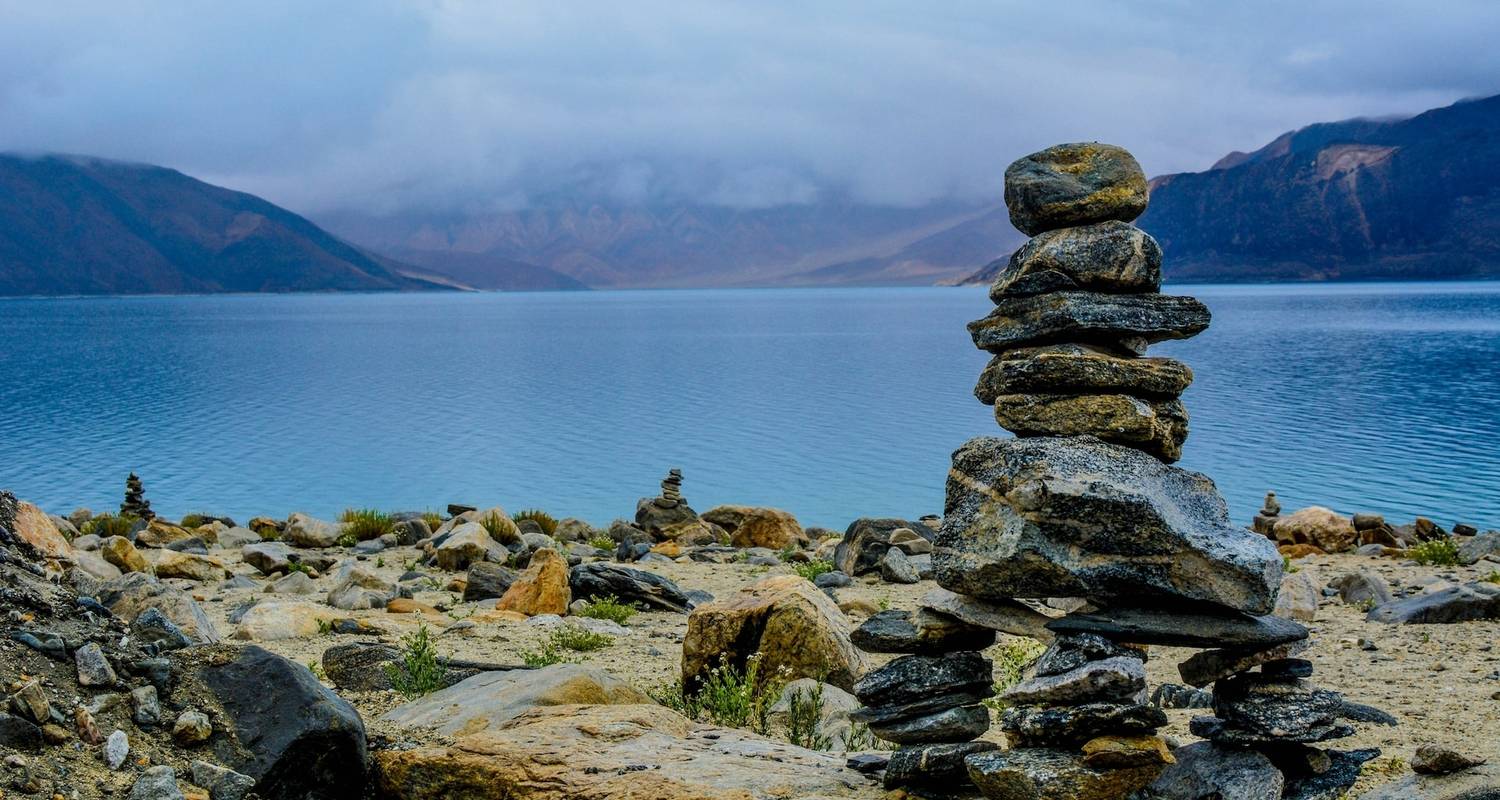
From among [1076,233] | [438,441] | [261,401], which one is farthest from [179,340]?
[1076,233]

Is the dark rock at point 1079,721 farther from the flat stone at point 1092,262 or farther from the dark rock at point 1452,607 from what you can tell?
the dark rock at point 1452,607

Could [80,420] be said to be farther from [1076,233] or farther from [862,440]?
[1076,233]

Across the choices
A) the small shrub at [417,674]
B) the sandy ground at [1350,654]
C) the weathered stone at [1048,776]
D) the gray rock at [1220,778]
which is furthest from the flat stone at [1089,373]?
the small shrub at [417,674]

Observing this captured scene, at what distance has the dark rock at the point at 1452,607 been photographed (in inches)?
620

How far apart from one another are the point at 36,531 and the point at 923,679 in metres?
10.9

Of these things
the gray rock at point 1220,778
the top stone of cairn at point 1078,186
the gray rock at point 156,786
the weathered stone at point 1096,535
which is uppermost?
the top stone of cairn at point 1078,186

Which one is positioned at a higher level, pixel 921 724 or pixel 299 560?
pixel 921 724

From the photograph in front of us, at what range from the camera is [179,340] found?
14375 centimetres

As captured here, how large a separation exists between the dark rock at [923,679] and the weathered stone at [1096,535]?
0.66 meters

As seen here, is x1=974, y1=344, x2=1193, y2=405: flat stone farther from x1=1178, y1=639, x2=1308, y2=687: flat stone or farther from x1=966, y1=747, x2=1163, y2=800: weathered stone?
x1=966, y1=747, x2=1163, y2=800: weathered stone

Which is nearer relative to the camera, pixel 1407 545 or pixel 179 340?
pixel 1407 545

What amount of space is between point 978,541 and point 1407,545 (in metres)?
21.2

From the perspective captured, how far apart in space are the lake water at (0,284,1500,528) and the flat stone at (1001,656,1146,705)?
2954 cm

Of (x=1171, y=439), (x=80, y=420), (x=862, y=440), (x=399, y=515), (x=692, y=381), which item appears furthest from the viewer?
(x=692, y=381)
